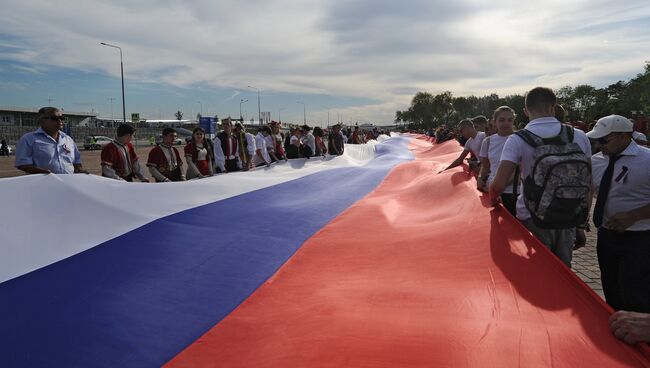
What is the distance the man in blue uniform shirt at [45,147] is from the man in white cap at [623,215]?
17.5ft

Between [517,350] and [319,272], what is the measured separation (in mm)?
1507

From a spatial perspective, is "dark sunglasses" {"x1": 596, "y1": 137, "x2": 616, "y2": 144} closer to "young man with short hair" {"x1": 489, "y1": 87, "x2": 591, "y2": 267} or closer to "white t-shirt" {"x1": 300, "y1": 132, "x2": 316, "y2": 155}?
"young man with short hair" {"x1": 489, "y1": 87, "x2": 591, "y2": 267}

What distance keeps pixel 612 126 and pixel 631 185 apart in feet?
1.37

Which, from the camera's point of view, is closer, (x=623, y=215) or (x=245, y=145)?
(x=623, y=215)

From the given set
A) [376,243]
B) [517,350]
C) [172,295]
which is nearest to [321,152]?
[376,243]

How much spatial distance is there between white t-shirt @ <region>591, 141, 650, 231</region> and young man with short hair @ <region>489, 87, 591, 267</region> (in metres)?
0.37

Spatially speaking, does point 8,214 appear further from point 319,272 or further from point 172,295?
point 319,272

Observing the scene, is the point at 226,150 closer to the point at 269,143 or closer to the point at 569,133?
the point at 269,143

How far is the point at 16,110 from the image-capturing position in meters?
73.2

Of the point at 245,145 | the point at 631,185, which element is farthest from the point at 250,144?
the point at 631,185

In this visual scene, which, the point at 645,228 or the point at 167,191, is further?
the point at 167,191

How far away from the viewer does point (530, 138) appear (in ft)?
7.96

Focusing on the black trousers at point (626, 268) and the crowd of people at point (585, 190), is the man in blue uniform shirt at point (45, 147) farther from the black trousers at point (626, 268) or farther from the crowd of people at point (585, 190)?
the black trousers at point (626, 268)

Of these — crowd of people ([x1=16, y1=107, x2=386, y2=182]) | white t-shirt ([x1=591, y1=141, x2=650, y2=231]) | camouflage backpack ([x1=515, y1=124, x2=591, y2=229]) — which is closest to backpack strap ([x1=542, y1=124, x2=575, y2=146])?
→ camouflage backpack ([x1=515, y1=124, x2=591, y2=229])
